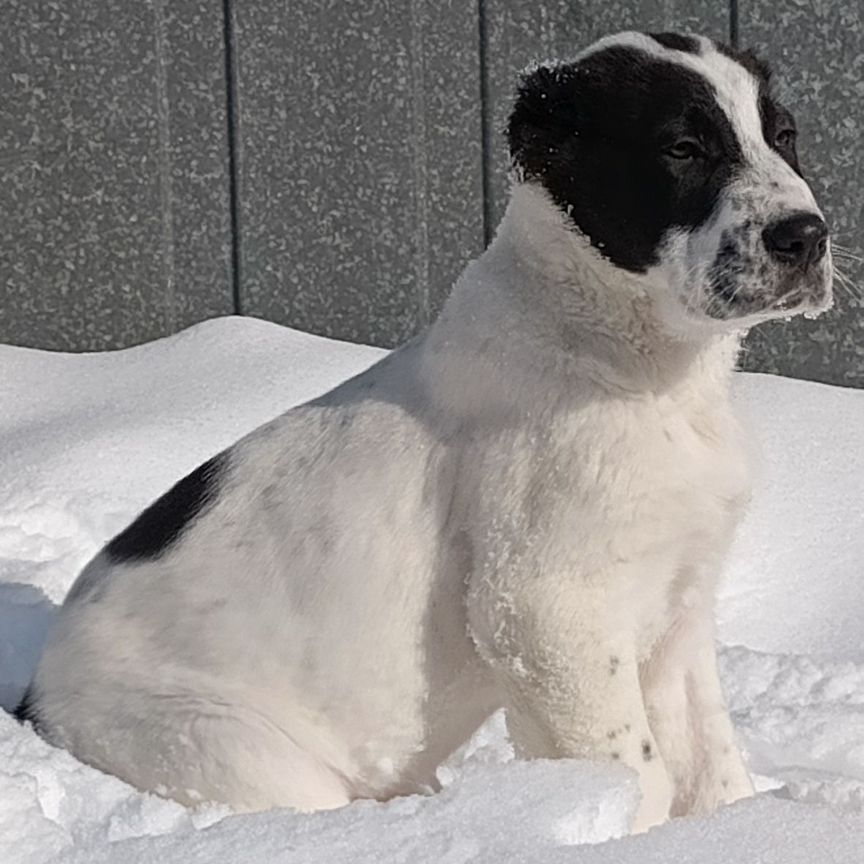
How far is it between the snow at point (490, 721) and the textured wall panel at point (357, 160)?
26 cm

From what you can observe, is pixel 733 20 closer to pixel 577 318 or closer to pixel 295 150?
pixel 295 150

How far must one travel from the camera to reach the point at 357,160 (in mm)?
5797

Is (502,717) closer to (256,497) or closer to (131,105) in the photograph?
(256,497)

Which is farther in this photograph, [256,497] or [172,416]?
[172,416]

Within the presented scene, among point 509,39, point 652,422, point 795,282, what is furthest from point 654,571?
point 509,39

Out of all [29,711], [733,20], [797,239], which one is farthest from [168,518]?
[733,20]

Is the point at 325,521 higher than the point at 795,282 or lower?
lower

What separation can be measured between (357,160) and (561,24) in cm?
80

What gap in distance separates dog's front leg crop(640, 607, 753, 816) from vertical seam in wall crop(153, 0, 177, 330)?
3087 millimetres

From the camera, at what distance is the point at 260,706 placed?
9.54 feet

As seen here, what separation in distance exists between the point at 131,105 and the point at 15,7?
0.49 m

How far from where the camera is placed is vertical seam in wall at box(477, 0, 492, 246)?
5.75m

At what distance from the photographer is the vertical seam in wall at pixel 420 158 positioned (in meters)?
5.74

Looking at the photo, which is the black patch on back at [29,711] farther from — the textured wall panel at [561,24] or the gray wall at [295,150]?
the textured wall panel at [561,24]
